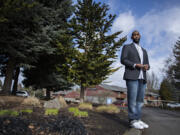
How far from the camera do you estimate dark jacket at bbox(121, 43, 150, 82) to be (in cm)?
282

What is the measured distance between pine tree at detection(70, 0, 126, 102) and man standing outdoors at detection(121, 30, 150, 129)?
7018 mm

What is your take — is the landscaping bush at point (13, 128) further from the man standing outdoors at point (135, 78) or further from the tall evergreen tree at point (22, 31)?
the tall evergreen tree at point (22, 31)

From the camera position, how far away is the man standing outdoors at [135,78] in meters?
2.76

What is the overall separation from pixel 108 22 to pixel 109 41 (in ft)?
5.10

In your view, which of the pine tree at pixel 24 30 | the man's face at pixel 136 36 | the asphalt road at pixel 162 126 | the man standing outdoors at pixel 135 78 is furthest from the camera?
the pine tree at pixel 24 30

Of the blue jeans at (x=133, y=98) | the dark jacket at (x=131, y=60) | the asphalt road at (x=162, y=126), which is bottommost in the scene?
the asphalt road at (x=162, y=126)

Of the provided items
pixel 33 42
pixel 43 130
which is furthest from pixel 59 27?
pixel 43 130

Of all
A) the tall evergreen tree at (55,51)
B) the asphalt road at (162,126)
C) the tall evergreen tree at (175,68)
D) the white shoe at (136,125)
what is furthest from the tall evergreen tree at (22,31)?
the tall evergreen tree at (175,68)

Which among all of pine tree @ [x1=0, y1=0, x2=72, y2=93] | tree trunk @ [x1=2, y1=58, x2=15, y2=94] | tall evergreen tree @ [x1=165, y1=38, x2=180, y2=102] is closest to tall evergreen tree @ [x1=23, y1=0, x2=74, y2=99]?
pine tree @ [x1=0, y1=0, x2=72, y2=93]

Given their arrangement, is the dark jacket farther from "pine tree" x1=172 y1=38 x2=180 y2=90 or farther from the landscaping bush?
"pine tree" x1=172 y1=38 x2=180 y2=90

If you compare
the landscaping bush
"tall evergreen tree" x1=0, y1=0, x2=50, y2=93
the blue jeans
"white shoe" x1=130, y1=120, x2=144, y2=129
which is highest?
"tall evergreen tree" x1=0, y1=0, x2=50, y2=93

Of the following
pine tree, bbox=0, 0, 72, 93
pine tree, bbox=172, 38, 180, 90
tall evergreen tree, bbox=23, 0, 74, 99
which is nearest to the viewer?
pine tree, bbox=0, 0, 72, 93

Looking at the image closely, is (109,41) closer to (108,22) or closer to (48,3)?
(108,22)

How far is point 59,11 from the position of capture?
1227 cm
